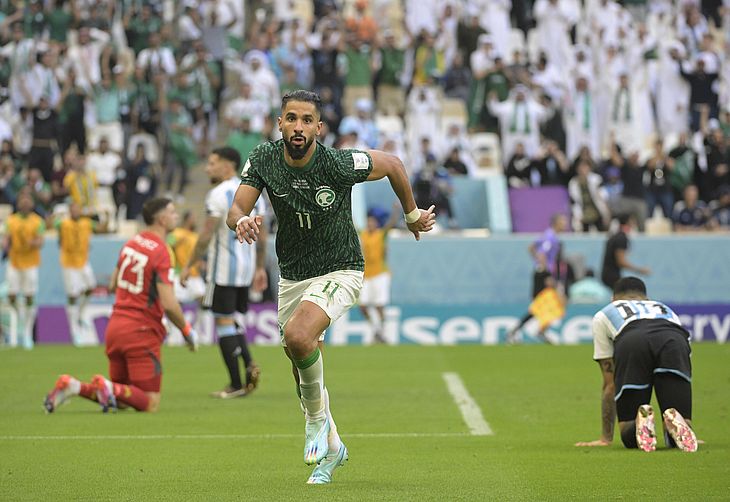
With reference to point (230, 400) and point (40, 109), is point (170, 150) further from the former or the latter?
point (230, 400)

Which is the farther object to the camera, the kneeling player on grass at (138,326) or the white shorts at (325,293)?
the kneeling player on grass at (138,326)

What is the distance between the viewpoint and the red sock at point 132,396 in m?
12.4

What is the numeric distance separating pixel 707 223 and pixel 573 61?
5.85m

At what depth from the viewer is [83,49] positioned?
94.9 ft

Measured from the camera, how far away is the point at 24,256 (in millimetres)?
23625

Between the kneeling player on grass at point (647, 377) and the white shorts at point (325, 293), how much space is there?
7.57ft

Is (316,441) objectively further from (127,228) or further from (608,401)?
(127,228)

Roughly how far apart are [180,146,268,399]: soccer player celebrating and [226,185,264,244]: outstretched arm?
18.2 ft

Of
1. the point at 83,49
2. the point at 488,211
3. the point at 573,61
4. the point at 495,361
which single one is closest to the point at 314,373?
the point at 495,361

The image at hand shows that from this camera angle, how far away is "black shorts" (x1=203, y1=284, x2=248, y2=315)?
1405cm

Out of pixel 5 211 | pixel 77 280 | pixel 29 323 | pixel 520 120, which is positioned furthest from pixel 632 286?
pixel 520 120

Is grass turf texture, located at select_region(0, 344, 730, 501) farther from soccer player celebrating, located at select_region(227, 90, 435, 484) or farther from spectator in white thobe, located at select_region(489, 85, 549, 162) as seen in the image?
spectator in white thobe, located at select_region(489, 85, 549, 162)

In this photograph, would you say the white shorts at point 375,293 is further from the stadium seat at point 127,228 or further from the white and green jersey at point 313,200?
the white and green jersey at point 313,200

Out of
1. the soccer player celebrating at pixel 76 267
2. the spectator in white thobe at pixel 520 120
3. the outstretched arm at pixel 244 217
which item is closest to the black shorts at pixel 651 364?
the outstretched arm at pixel 244 217
